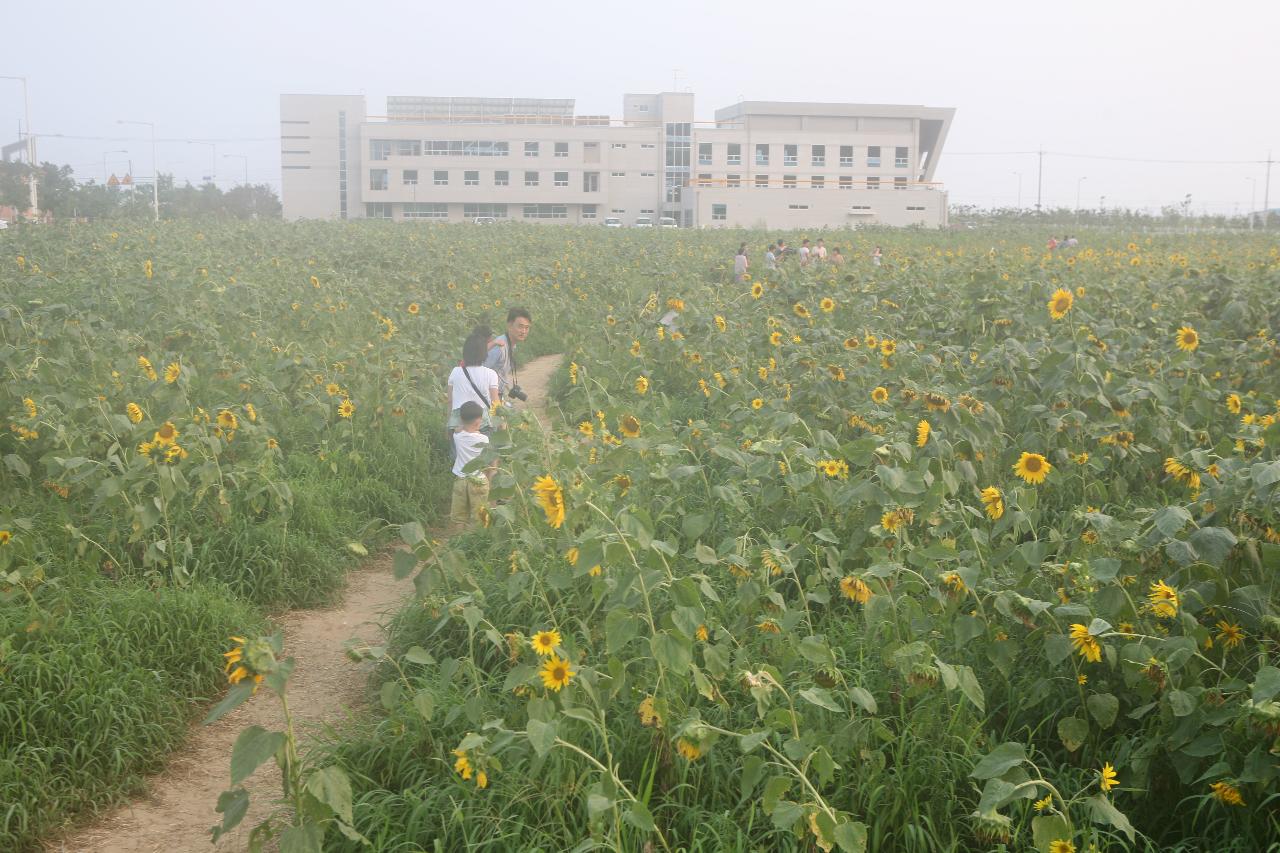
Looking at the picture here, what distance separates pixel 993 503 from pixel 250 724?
284 cm

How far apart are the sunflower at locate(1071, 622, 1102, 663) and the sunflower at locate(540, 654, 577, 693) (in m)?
1.35

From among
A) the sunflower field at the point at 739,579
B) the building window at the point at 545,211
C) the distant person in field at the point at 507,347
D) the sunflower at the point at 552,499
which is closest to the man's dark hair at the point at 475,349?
the distant person in field at the point at 507,347

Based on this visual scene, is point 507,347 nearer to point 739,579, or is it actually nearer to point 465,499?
point 465,499

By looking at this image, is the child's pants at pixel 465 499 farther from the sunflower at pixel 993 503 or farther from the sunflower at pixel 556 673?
the sunflower at pixel 556 673

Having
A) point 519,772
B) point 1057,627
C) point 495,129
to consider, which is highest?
point 495,129

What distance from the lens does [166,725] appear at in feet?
13.5

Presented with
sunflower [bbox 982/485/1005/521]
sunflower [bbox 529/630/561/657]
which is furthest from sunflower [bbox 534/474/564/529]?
sunflower [bbox 982/485/1005/521]

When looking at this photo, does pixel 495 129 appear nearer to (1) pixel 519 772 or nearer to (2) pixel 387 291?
(2) pixel 387 291

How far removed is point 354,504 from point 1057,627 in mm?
4473

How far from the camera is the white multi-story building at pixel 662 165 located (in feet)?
208

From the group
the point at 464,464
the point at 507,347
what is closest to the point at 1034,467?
the point at 464,464

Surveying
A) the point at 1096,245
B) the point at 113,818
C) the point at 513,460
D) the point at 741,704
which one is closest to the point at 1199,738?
the point at 741,704

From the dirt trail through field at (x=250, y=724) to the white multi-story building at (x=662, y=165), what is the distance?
192ft

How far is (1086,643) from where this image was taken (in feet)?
10.00
